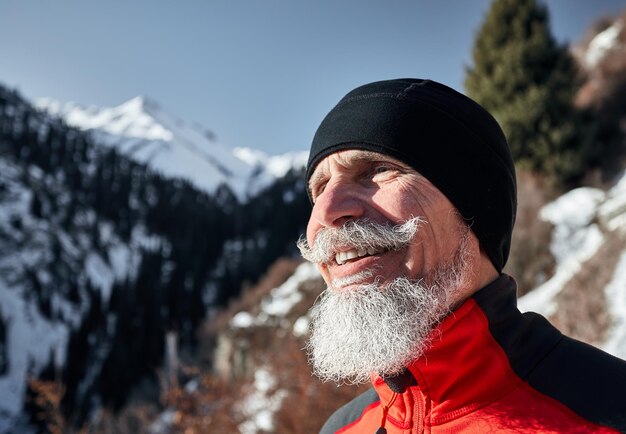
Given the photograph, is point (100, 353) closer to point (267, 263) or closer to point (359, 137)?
point (267, 263)

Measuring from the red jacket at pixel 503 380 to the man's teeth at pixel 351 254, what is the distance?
31cm

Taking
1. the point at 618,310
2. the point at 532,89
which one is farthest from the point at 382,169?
the point at 532,89

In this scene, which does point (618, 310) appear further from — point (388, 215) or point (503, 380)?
point (388, 215)

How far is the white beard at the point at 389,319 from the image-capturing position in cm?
125

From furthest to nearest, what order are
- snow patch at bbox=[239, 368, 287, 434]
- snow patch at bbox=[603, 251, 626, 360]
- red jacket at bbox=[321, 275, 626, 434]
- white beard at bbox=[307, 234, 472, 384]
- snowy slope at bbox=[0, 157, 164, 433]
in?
1. snowy slope at bbox=[0, 157, 164, 433]
2. snow patch at bbox=[239, 368, 287, 434]
3. snow patch at bbox=[603, 251, 626, 360]
4. white beard at bbox=[307, 234, 472, 384]
5. red jacket at bbox=[321, 275, 626, 434]

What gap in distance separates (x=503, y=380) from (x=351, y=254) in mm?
573

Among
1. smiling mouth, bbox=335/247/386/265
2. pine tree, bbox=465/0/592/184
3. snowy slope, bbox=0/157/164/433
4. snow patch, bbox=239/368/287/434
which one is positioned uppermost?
snowy slope, bbox=0/157/164/433

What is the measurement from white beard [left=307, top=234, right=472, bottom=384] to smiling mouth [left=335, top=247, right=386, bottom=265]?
63 millimetres

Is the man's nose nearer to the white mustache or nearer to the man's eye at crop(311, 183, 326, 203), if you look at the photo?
the white mustache

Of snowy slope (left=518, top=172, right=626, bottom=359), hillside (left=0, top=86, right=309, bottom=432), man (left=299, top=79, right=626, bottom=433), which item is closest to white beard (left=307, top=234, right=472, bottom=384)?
man (left=299, top=79, right=626, bottom=433)

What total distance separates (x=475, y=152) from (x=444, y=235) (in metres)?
0.33

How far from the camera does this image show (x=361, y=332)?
1.30 metres

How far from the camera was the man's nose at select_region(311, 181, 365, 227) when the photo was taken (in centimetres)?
140

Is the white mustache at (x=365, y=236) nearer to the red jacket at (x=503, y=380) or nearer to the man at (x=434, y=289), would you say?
the man at (x=434, y=289)
